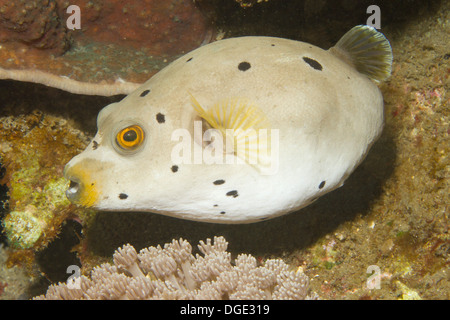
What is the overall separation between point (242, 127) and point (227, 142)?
14 cm

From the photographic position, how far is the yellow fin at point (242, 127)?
2162mm

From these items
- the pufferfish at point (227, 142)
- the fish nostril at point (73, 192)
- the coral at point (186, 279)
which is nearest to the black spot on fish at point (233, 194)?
the pufferfish at point (227, 142)

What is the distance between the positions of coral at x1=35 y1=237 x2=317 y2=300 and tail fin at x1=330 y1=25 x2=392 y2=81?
5.59ft

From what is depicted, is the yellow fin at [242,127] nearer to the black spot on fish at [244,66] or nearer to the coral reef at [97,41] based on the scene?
the black spot on fish at [244,66]

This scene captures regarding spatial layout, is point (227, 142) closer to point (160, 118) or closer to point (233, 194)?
point (233, 194)

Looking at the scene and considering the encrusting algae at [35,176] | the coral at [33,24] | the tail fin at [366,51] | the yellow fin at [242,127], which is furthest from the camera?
the encrusting algae at [35,176]

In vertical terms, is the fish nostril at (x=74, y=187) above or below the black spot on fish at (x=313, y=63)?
below

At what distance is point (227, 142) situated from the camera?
219cm

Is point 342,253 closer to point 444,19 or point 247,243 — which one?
point 247,243

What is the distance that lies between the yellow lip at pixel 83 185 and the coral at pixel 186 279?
0.63m

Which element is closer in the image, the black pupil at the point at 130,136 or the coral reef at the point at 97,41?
the black pupil at the point at 130,136

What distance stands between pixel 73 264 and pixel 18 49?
7.84ft

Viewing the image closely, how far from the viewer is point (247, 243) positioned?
10.3 ft

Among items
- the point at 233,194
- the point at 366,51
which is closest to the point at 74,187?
the point at 233,194
